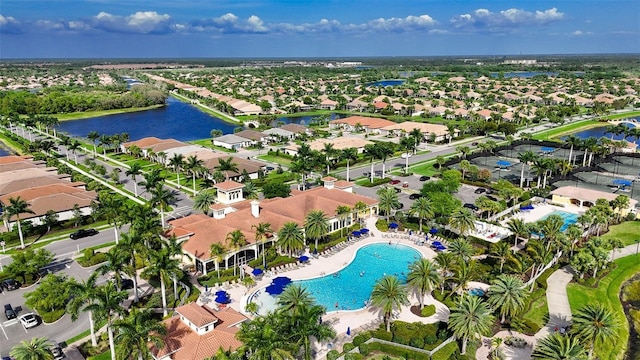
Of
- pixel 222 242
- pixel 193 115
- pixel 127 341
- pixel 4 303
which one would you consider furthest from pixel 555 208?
pixel 193 115

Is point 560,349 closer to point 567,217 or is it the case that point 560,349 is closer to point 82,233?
point 567,217

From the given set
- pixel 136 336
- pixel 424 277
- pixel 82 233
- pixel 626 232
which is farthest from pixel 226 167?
pixel 626 232

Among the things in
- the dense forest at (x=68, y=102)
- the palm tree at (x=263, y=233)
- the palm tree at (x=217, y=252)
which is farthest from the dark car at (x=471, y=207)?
the dense forest at (x=68, y=102)

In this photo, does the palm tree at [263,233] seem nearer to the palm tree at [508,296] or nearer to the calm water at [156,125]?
the palm tree at [508,296]

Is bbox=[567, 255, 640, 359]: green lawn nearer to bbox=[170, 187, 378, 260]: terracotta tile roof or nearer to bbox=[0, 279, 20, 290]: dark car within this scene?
bbox=[170, 187, 378, 260]: terracotta tile roof

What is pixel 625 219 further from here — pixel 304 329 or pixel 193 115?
pixel 193 115
